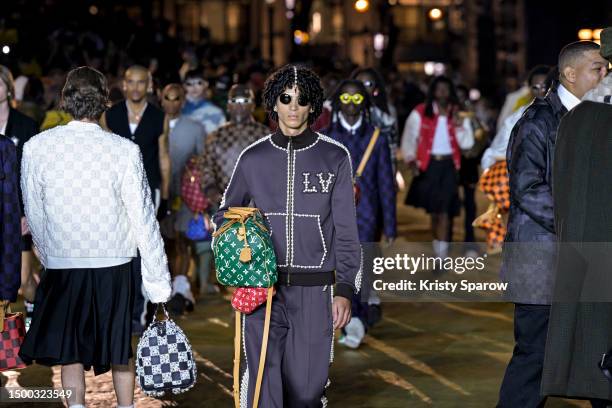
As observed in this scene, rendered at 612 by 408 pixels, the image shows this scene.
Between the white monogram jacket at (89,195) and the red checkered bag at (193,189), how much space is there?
492cm

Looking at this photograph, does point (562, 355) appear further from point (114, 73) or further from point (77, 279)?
point (114, 73)

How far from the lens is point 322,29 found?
96625mm

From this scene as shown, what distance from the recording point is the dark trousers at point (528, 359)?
24.1 feet

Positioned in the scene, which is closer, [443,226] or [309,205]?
[309,205]

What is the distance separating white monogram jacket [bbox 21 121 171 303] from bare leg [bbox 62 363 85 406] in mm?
581

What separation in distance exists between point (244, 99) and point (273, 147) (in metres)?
4.84

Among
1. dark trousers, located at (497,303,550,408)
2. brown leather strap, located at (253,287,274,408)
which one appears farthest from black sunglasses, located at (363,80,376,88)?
brown leather strap, located at (253,287,274,408)

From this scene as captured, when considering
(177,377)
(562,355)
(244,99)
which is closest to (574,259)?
(562,355)

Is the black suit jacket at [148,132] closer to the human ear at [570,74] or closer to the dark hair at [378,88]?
the dark hair at [378,88]

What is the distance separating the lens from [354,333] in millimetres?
10570

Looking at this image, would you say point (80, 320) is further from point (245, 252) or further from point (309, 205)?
point (309, 205)

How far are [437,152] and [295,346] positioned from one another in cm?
788

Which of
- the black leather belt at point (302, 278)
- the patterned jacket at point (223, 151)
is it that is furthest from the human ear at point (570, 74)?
the patterned jacket at point (223, 151)

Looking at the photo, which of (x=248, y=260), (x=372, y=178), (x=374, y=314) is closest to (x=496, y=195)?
(x=372, y=178)
